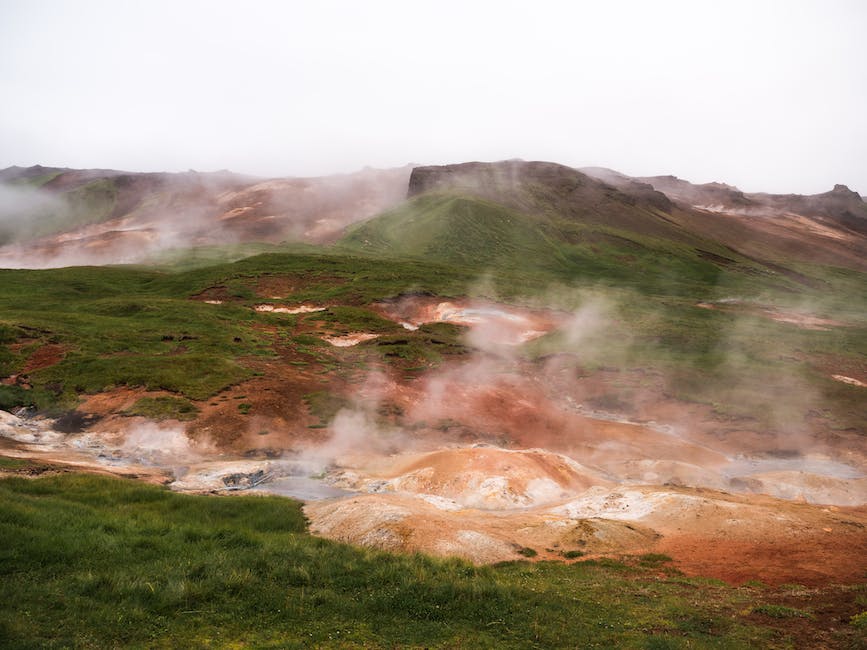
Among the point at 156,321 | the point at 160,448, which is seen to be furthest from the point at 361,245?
the point at 160,448

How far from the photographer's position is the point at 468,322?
2564 inches

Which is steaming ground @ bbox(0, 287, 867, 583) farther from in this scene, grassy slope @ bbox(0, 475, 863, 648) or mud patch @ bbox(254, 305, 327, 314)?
mud patch @ bbox(254, 305, 327, 314)

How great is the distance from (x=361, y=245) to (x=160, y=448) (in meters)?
88.4

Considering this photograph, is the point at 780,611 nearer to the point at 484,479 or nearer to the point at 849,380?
the point at 484,479

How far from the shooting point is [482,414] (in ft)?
131

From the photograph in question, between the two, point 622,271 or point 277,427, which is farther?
point 622,271

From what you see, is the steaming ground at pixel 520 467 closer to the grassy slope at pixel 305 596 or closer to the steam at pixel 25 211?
the grassy slope at pixel 305 596

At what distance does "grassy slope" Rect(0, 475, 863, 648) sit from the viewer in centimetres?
1092

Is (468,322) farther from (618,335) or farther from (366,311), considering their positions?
(618,335)

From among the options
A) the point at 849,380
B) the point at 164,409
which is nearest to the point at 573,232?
the point at 849,380

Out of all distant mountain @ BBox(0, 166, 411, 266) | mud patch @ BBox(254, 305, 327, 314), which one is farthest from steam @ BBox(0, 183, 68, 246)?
mud patch @ BBox(254, 305, 327, 314)

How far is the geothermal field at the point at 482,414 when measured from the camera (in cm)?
1741

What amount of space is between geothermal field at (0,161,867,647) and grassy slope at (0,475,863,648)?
177 mm

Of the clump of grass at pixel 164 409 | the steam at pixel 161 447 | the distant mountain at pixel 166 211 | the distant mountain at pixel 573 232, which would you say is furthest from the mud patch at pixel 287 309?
the distant mountain at pixel 166 211
